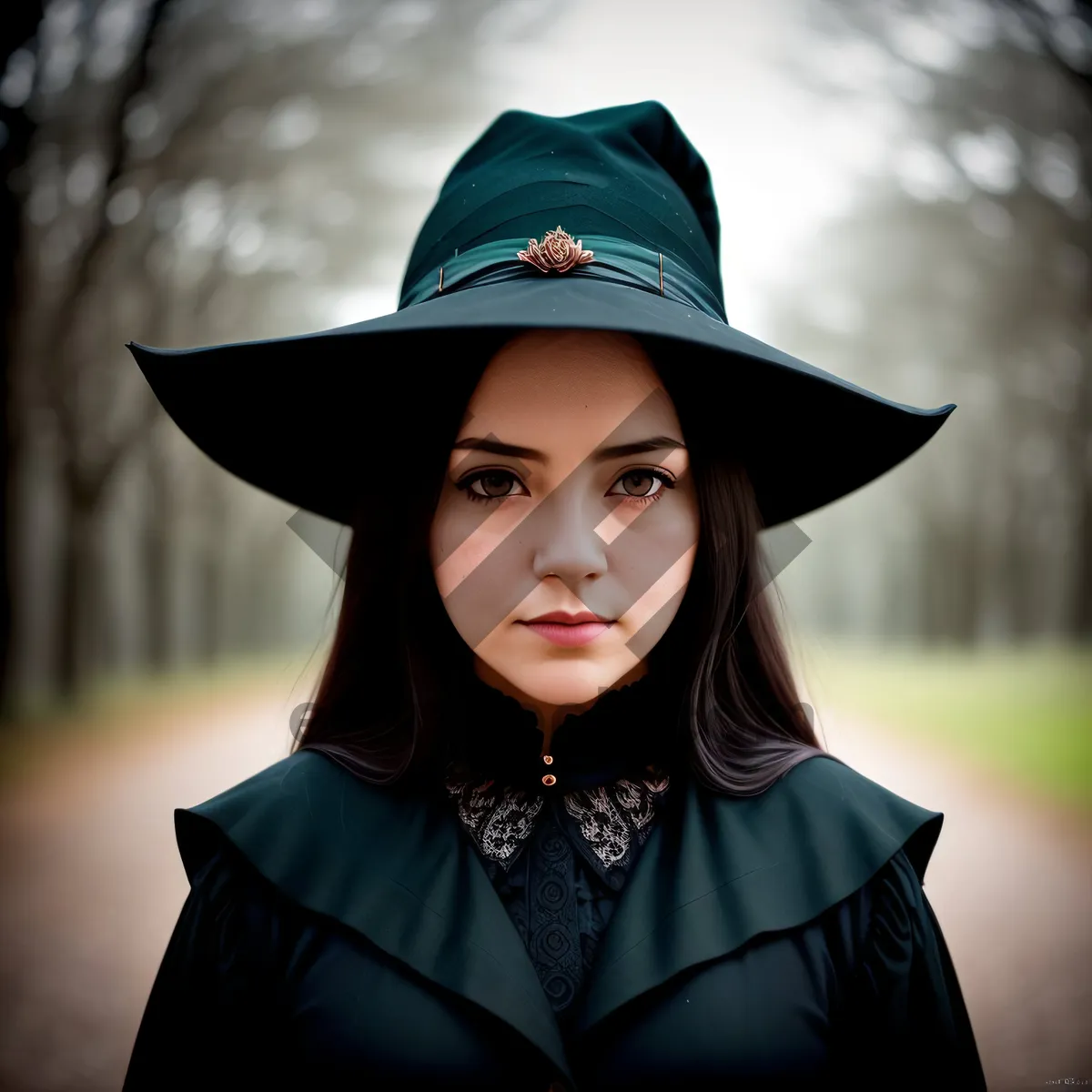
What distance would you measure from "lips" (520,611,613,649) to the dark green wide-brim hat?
397 millimetres

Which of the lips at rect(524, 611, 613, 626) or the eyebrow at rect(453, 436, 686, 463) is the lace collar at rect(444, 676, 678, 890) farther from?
the eyebrow at rect(453, 436, 686, 463)

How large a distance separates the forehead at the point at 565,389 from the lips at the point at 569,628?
261 mm

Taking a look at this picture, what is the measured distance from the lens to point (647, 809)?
147 centimetres

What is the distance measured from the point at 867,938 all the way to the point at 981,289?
6950mm

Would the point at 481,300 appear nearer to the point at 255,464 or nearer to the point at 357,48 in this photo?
the point at 255,464

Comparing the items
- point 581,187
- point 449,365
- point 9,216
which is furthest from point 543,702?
point 9,216

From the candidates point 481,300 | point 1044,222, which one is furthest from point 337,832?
point 1044,222

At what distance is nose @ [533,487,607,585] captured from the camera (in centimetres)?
126

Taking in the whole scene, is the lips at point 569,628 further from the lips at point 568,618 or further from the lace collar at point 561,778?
the lace collar at point 561,778

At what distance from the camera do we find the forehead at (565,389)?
4.29 ft

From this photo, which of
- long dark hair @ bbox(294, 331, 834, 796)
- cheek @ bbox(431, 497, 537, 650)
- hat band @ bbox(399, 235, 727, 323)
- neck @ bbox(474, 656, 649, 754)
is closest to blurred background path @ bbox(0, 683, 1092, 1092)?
long dark hair @ bbox(294, 331, 834, 796)

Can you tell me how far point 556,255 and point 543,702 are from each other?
27.6 inches

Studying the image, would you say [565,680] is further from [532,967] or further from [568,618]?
[532,967]

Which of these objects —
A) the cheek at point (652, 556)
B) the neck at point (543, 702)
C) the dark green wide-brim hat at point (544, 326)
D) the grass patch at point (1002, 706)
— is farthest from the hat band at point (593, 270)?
the grass patch at point (1002, 706)
